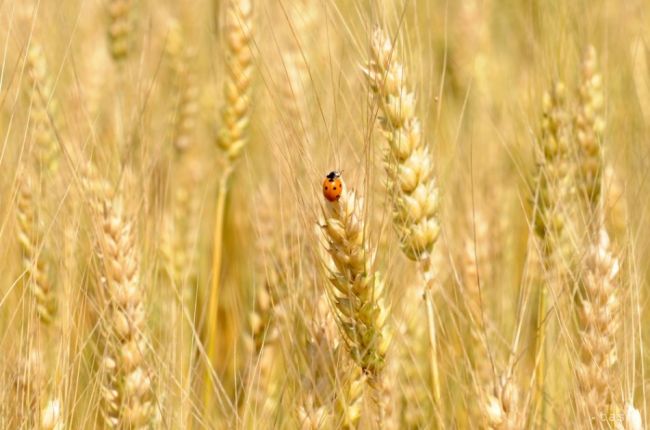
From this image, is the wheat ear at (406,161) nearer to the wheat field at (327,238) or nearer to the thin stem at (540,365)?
the wheat field at (327,238)

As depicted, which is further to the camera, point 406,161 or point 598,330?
point 406,161

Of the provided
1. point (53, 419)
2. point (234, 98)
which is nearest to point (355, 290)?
point (53, 419)

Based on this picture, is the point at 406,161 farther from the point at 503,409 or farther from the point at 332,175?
the point at 503,409

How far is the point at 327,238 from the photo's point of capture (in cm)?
183

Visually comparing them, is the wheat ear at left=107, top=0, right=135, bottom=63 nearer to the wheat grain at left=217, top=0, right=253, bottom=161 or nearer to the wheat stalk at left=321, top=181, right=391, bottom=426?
the wheat grain at left=217, top=0, right=253, bottom=161

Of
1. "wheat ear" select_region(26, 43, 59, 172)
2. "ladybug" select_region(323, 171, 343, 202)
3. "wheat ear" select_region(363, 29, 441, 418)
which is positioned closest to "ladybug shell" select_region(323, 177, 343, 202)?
"ladybug" select_region(323, 171, 343, 202)

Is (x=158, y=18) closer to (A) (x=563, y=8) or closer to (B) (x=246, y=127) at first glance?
(B) (x=246, y=127)

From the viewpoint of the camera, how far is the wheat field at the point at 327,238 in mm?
1852

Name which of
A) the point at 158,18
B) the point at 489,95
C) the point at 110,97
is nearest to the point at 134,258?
the point at 110,97

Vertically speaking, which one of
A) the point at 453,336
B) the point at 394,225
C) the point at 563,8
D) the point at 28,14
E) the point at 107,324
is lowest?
the point at 453,336

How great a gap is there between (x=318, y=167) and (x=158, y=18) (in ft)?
7.62

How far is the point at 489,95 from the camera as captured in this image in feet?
11.9

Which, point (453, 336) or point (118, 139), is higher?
point (118, 139)

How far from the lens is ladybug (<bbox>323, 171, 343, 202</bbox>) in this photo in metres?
1.75
